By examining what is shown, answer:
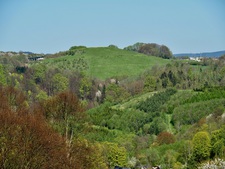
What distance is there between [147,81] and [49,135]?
4879 inches

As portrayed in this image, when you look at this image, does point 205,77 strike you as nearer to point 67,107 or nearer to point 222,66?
point 222,66

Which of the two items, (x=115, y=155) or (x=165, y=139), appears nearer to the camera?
(x=115, y=155)

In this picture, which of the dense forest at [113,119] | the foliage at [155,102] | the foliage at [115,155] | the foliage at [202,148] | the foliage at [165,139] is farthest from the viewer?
the foliage at [155,102]

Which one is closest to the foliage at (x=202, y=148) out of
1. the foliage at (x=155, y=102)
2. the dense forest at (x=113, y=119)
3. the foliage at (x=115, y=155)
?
the dense forest at (x=113, y=119)

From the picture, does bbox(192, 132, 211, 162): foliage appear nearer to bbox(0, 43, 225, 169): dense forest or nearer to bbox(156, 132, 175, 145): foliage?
bbox(0, 43, 225, 169): dense forest

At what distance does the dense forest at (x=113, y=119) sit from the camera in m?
32.9

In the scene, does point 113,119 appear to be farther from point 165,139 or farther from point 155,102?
point 165,139

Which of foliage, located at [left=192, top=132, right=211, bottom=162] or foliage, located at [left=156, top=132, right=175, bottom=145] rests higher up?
foliage, located at [left=192, top=132, right=211, bottom=162]

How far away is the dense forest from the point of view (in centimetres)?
3294

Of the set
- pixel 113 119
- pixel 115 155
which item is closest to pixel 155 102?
pixel 113 119

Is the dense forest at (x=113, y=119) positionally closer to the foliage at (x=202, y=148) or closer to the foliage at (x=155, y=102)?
the foliage at (x=202, y=148)

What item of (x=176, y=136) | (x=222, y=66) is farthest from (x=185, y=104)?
(x=222, y=66)

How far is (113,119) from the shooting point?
379 ft

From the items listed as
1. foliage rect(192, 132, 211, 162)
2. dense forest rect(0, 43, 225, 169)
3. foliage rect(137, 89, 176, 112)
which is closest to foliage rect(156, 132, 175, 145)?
dense forest rect(0, 43, 225, 169)
